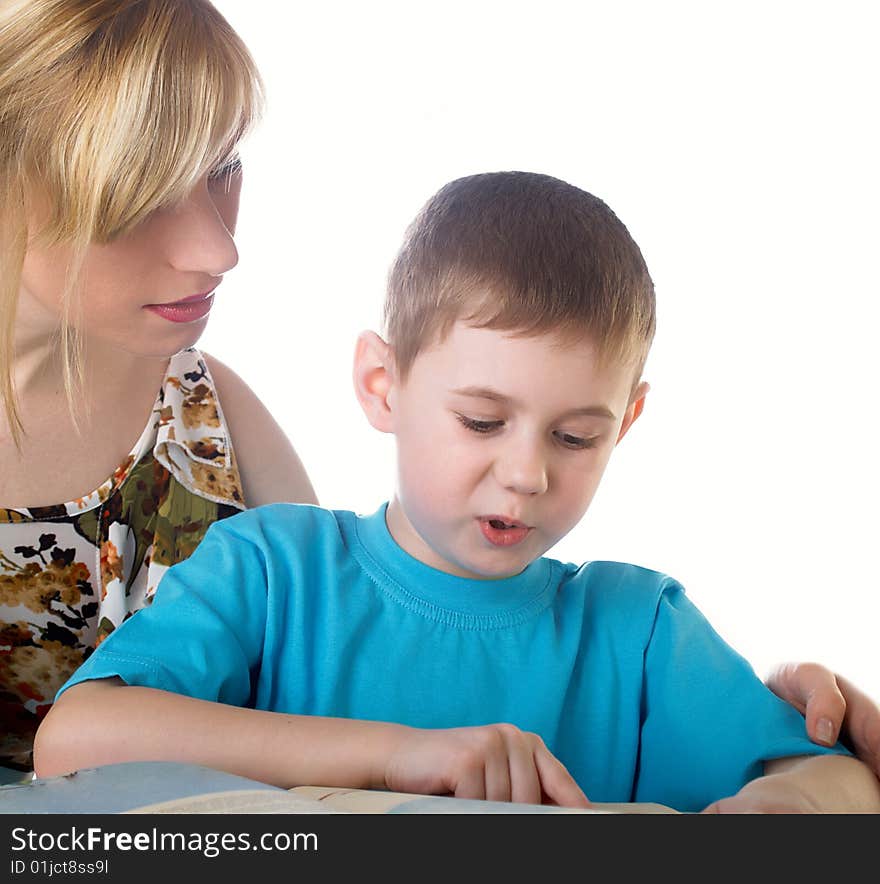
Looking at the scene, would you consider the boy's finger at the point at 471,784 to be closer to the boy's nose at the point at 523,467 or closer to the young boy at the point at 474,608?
the young boy at the point at 474,608

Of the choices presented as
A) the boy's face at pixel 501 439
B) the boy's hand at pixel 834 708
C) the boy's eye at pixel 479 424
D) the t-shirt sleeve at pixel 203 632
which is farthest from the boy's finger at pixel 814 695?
the t-shirt sleeve at pixel 203 632

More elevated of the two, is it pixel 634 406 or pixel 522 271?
pixel 522 271

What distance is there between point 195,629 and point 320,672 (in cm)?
13

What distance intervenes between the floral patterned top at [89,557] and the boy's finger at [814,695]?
716 millimetres

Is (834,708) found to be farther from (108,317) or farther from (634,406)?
(108,317)

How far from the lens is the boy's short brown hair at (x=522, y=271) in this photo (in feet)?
3.50

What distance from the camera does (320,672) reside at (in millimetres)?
1148

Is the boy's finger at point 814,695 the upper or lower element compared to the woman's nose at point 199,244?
lower

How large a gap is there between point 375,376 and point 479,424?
0.51 feet

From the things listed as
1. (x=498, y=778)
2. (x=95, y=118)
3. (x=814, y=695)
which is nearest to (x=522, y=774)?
(x=498, y=778)

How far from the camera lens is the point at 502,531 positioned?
111 centimetres
